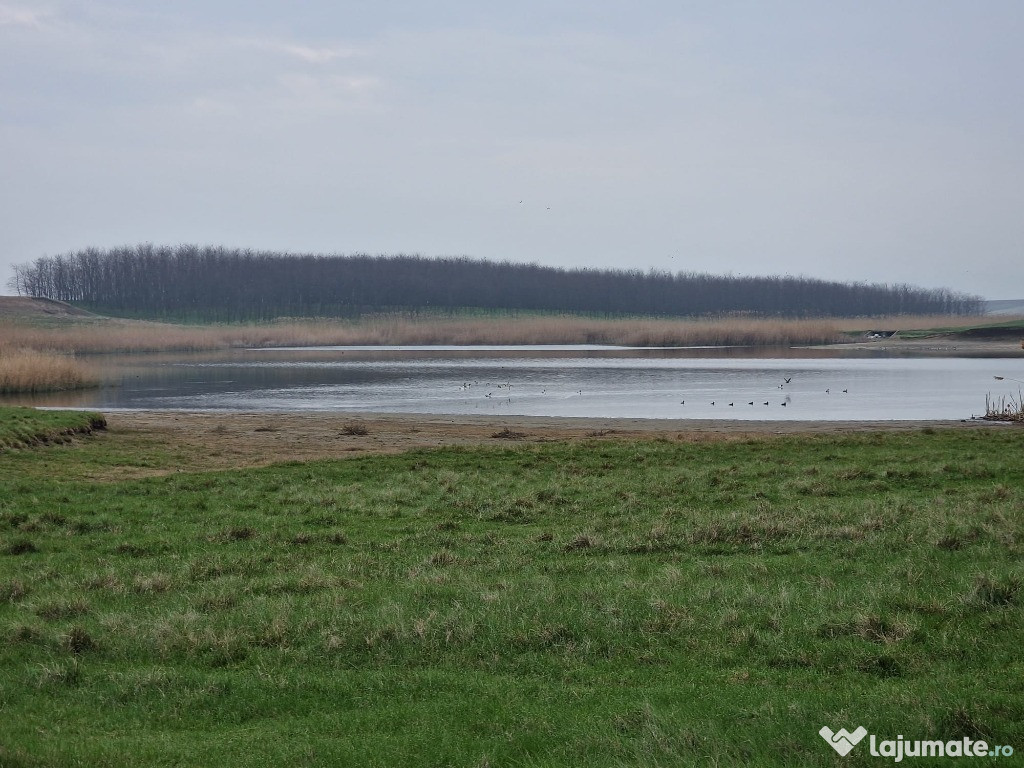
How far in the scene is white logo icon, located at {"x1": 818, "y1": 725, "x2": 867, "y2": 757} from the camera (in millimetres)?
5059

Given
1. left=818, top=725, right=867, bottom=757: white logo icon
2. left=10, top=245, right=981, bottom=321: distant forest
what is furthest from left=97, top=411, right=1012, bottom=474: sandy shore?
left=10, top=245, right=981, bottom=321: distant forest

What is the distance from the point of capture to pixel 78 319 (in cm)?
13950

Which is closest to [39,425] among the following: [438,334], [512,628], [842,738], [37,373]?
[512,628]

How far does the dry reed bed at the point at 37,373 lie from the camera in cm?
4734

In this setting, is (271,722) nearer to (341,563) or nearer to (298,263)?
(341,563)

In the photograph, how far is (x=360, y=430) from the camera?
32094 millimetres

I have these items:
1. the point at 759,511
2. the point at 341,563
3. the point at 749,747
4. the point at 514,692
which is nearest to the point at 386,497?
the point at 341,563

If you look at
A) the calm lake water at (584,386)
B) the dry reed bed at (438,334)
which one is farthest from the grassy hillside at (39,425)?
the dry reed bed at (438,334)

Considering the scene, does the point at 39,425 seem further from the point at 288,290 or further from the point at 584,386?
the point at 288,290

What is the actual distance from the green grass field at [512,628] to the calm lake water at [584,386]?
86.0ft

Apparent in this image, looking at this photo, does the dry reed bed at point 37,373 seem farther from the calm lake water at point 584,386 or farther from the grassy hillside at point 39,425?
the grassy hillside at point 39,425

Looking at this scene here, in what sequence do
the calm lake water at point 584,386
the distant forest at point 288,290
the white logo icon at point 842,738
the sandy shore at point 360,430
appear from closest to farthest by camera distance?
the white logo icon at point 842,738, the sandy shore at point 360,430, the calm lake water at point 584,386, the distant forest at point 288,290

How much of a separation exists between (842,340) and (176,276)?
418 feet

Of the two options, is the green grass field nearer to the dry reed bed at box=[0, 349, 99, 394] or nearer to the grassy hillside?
the grassy hillside
